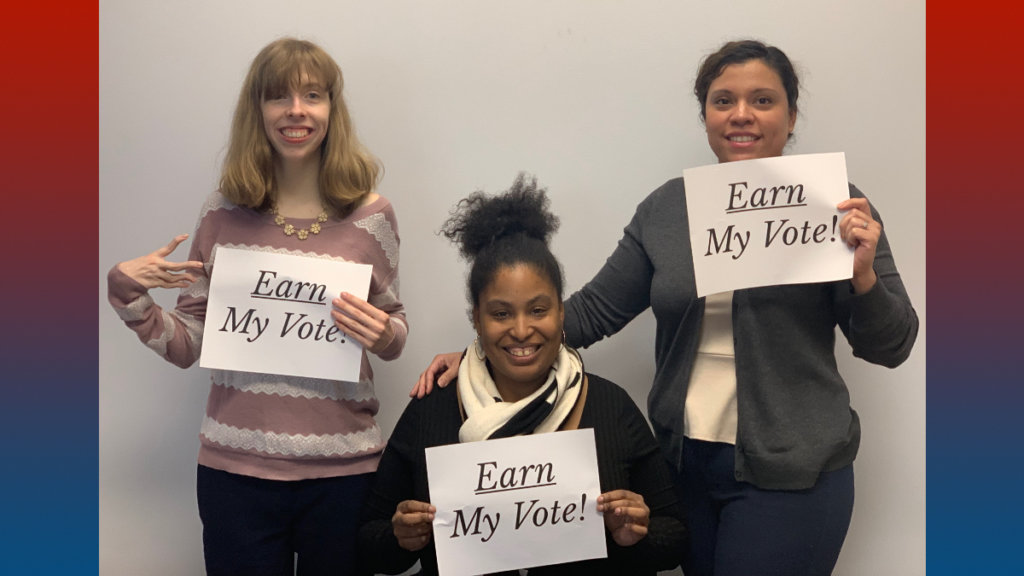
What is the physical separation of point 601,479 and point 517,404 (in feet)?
0.72

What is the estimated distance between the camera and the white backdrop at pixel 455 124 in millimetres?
2283

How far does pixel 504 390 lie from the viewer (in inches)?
67.0

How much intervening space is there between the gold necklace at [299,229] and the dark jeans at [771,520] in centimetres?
92

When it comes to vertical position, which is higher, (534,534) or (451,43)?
(451,43)

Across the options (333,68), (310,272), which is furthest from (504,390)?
(333,68)

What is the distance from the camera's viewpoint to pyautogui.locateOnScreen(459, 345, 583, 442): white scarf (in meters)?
1.62

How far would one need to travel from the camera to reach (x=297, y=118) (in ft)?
5.90

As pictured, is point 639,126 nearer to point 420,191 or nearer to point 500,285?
point 420,191

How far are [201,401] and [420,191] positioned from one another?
2.75 ft
